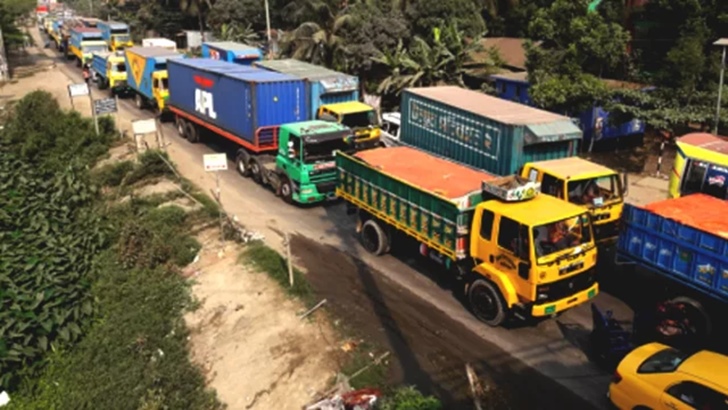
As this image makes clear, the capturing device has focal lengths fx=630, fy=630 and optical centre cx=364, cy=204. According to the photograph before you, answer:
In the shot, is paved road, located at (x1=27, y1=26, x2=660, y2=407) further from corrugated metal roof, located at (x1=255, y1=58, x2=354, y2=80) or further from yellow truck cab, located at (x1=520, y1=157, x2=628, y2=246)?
corrugated metal roof, located at (x1=255, y1=58, x2=354, y2=80)

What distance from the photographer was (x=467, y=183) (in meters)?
14.1

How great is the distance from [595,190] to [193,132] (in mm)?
17916

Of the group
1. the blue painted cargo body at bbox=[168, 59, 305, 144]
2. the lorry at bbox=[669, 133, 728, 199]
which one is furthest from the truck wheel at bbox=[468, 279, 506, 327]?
the blue painted cargo body at bbox=[168, 59, 305, 144]

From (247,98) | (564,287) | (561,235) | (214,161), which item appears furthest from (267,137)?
(564,287)

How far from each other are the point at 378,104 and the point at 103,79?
19117 millimetres

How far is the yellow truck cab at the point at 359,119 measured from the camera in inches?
819

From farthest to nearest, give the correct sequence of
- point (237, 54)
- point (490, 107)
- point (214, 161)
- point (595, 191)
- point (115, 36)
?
point (115, 36), point (237, 54), point (490, 107), point (214, 161), point (595, 191)

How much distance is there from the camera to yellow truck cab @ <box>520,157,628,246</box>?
14148 mm

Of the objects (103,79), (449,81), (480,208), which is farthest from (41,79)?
(480,208)

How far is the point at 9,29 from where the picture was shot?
52094 millimetres

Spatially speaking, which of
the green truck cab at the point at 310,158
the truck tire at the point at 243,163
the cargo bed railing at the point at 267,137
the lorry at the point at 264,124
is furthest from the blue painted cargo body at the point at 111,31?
the green truck cab at the point at 310,158

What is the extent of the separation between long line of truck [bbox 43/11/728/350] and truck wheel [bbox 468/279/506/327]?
0.09ft

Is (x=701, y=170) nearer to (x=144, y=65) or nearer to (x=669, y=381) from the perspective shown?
(x=669, y=381)

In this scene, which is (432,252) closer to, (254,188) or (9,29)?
(254,188)
